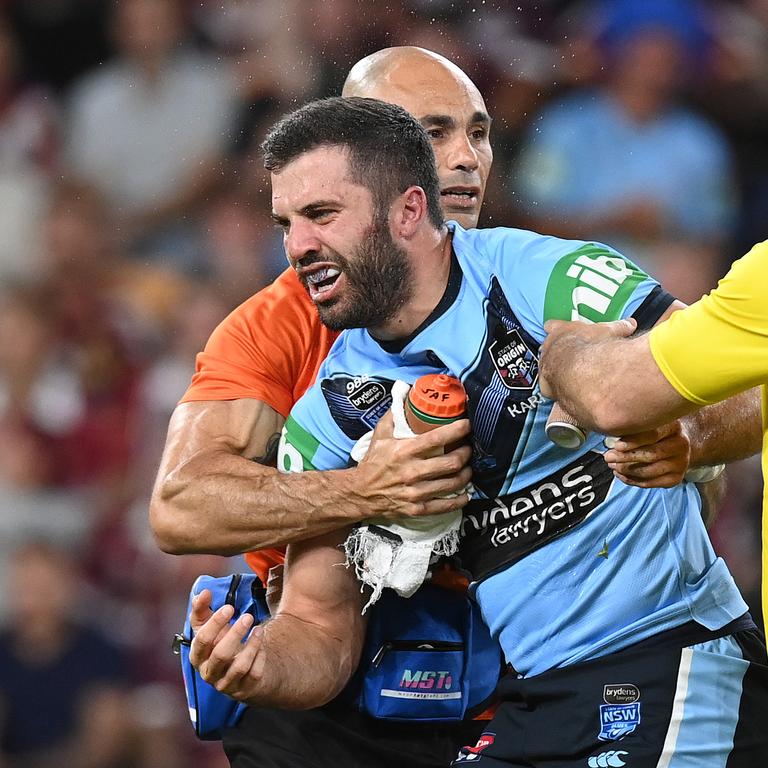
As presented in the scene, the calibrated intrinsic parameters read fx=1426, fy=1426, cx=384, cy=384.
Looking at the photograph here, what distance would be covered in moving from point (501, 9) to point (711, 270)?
4.90ft

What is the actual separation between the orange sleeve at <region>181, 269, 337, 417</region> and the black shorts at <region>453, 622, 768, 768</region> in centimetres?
92

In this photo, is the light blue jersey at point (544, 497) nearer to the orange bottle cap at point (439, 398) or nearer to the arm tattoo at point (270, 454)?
the orange bottle cap at point (439, 398)

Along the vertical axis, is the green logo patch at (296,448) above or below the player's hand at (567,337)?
below

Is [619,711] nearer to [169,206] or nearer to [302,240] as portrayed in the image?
[302,240]

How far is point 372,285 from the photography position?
2.79 m

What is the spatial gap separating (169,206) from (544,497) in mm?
3950

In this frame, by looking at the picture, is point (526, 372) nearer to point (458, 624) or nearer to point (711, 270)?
point (458, 624)

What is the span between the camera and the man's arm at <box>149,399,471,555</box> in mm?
2680

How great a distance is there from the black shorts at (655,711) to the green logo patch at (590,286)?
2.05 feet

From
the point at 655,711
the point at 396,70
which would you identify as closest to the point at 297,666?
the point at 655,711

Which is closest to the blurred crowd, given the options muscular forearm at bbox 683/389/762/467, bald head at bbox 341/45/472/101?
bald head at bbox 341/45/472/101

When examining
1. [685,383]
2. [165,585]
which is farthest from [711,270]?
[685,383]

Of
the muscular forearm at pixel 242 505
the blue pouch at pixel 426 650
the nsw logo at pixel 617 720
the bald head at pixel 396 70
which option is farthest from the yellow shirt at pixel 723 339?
the bald head at pixel 396 70

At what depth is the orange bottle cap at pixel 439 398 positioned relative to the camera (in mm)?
2629
